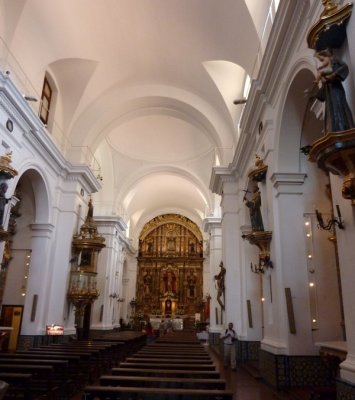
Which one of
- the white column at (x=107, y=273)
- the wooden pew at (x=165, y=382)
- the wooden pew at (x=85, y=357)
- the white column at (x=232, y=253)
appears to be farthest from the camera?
the white column at (x=107, y=273)

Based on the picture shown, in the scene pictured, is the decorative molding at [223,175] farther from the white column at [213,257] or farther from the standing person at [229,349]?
the white column at [213,257]

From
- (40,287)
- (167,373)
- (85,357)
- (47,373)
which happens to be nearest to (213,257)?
(40,287)

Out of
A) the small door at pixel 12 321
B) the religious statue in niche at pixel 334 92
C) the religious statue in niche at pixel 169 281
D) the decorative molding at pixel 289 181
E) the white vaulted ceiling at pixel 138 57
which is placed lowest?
the small door at pixel 12 321

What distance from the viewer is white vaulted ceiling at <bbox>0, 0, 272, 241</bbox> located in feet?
30.7

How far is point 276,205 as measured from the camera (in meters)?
7.05

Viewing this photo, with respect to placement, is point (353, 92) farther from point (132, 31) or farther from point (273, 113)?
point (132, 31)

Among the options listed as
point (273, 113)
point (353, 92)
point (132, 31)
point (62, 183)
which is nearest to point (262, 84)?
point (273, 113)

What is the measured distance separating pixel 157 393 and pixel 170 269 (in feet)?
88.2

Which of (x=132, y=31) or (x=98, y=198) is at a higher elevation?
(x=132, y=31)

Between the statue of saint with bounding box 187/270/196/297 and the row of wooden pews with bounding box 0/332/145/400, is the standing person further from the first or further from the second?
the statue of saint with bounding box 187/270/196/297

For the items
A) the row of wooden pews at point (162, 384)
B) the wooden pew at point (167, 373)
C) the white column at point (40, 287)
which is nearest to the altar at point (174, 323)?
the white column at point (40, 287)

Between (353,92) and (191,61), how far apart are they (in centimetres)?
832

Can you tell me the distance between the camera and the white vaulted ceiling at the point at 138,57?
9.35m

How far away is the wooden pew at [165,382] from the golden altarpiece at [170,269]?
24526 mm
